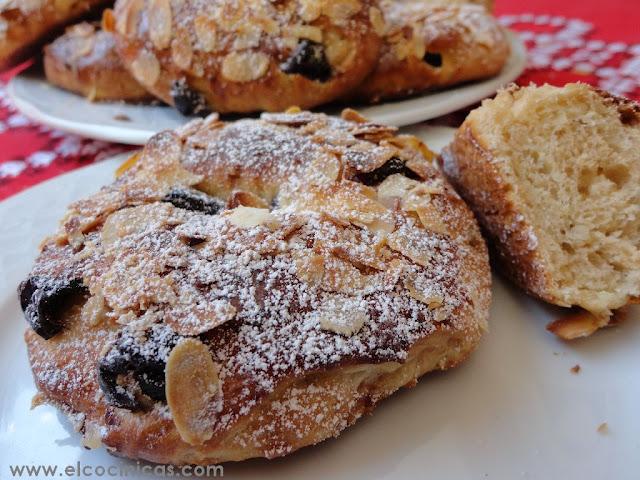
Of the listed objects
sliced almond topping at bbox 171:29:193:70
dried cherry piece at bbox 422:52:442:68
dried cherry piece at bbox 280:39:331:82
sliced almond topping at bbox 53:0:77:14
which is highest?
sliced almond topping at bbox 53:0:77:14

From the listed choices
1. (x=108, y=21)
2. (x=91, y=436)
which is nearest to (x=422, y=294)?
(x=91, y=436)

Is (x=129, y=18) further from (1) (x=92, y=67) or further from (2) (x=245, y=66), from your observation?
(2) (x=245, y=66)

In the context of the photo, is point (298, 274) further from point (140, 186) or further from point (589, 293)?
point (589, 293)

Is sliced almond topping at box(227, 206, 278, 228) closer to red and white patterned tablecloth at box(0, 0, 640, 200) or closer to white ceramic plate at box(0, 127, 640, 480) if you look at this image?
white ceramic plate at box(0, 127, 640, 480)

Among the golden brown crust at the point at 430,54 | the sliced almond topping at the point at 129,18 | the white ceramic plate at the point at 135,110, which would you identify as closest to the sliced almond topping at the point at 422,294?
the white ceramic plate at the point at 135,110

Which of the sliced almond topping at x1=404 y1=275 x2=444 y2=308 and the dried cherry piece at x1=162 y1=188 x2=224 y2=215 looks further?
the dried cherry piece at x1=162 y1=188 x2=224 y2=215

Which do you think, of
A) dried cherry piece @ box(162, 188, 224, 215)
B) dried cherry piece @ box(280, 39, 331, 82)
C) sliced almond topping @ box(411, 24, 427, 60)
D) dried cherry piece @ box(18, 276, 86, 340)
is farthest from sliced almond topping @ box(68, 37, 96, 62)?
dried cherry piece @ box(18, 276, 86, 340)

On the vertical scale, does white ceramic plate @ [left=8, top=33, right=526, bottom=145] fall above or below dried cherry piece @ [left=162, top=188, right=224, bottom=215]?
below
